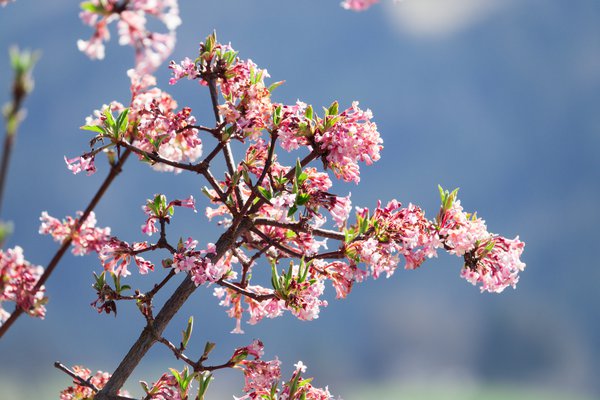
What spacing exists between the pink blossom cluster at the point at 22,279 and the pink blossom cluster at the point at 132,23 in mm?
530

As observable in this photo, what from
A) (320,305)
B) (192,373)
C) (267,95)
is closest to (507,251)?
(320,305)

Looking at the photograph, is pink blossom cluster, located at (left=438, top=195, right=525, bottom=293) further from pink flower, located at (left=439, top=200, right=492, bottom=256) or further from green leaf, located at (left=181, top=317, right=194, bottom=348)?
green leaf, located at (left=181, top=317, right=194, bottom=348)

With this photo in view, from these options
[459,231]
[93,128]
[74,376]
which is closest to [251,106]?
[93,128]

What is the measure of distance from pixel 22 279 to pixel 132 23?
69 centimetres

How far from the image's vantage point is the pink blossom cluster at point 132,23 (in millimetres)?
1502

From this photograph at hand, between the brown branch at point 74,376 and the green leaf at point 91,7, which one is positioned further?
A: the brown branch at point 74,376

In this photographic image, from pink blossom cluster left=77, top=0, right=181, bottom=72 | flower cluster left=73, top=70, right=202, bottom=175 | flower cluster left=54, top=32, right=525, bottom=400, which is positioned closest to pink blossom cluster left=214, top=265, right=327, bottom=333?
flower cluster left=54, top=32, right=525, bottom=400

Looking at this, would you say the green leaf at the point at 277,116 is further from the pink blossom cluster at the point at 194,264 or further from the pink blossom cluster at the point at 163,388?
the pink blossom cluster at the point at 163,388

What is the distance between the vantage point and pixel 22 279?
1643 millimetres

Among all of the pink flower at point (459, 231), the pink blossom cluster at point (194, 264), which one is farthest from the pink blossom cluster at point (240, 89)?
the pink flower at point (459, 231)

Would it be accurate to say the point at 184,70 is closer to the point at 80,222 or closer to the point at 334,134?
the point at 334,134

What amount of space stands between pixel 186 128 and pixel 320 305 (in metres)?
0.85

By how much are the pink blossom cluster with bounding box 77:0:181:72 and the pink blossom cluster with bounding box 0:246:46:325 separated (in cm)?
53

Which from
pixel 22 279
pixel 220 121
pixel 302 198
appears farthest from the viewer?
pixel 220 121
